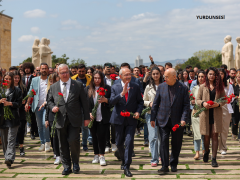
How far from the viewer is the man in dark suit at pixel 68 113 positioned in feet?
19.8

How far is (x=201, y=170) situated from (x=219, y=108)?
134 cm

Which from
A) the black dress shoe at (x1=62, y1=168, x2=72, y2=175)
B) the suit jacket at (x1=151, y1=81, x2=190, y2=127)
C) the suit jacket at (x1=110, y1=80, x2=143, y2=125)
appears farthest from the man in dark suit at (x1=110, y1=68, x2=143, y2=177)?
the black dress shoe at (x1=62, y1=168, x2=72, y2=175)

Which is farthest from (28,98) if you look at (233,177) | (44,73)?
(233,177)

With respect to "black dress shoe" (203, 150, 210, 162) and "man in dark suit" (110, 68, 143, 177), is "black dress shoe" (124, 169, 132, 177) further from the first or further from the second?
"black dress shoe" (203, 150, 210, 162)

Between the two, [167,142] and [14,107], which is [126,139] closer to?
[167,142]

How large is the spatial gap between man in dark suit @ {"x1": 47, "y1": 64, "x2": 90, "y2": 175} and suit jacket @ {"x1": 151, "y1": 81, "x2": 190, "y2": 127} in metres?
1.44

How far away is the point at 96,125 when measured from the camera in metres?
6.88

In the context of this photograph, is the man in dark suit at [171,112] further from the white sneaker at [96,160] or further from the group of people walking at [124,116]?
the white sneaker at [96,160]

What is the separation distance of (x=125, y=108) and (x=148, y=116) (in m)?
1.12

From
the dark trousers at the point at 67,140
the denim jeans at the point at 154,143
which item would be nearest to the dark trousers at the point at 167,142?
the denim jeans at the point at 154,143

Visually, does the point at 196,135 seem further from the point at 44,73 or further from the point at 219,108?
the point at 44,73

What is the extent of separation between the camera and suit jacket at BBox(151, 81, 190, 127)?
6031 millimetres

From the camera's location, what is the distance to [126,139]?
5.95 m

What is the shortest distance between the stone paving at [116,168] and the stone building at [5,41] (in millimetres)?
22120
